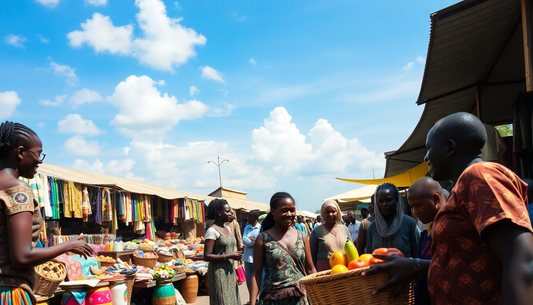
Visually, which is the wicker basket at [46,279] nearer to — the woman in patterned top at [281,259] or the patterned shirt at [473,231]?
the woman in patterned top at [281,259]

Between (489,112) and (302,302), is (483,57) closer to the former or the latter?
(489,112)

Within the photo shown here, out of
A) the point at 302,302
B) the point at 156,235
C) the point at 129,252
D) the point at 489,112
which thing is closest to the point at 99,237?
the point at 129,252

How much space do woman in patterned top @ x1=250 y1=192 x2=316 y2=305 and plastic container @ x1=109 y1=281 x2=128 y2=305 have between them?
405cm

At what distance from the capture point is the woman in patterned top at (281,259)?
11.9ft

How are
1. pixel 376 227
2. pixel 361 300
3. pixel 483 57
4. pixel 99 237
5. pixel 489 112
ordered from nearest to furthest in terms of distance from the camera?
pixel 361 300 < pixel 376 227 < pixel 483 57 < pixel 489 112 < pixel 99 237

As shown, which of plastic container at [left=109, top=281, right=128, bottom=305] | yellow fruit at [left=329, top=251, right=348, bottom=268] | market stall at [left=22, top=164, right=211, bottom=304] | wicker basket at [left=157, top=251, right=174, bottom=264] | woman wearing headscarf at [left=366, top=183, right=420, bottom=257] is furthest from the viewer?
wicker basket at [left=157, top=251, right=174, bottom=264]

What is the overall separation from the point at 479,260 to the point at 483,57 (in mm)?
5979

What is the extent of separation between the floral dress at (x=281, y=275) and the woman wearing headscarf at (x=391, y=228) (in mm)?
901

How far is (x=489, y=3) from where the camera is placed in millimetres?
4801

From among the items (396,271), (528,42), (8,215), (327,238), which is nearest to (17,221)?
(8,215)

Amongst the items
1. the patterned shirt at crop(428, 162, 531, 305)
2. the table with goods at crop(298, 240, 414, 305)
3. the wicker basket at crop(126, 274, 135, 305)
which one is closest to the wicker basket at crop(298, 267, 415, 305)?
the table with goods at crop(298, 240, 414, 305)

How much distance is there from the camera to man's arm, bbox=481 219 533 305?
131 centimetres

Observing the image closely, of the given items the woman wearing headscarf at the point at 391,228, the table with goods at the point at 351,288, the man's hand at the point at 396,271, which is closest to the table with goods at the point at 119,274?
the woman wearing headscarf at the point at 391,228

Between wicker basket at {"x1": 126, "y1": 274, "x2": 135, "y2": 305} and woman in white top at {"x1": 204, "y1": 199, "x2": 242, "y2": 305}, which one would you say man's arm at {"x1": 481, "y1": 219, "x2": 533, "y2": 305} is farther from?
wicker basket at {"x1": 126, "y1": 274, "x2": 135, "y2": 305}
